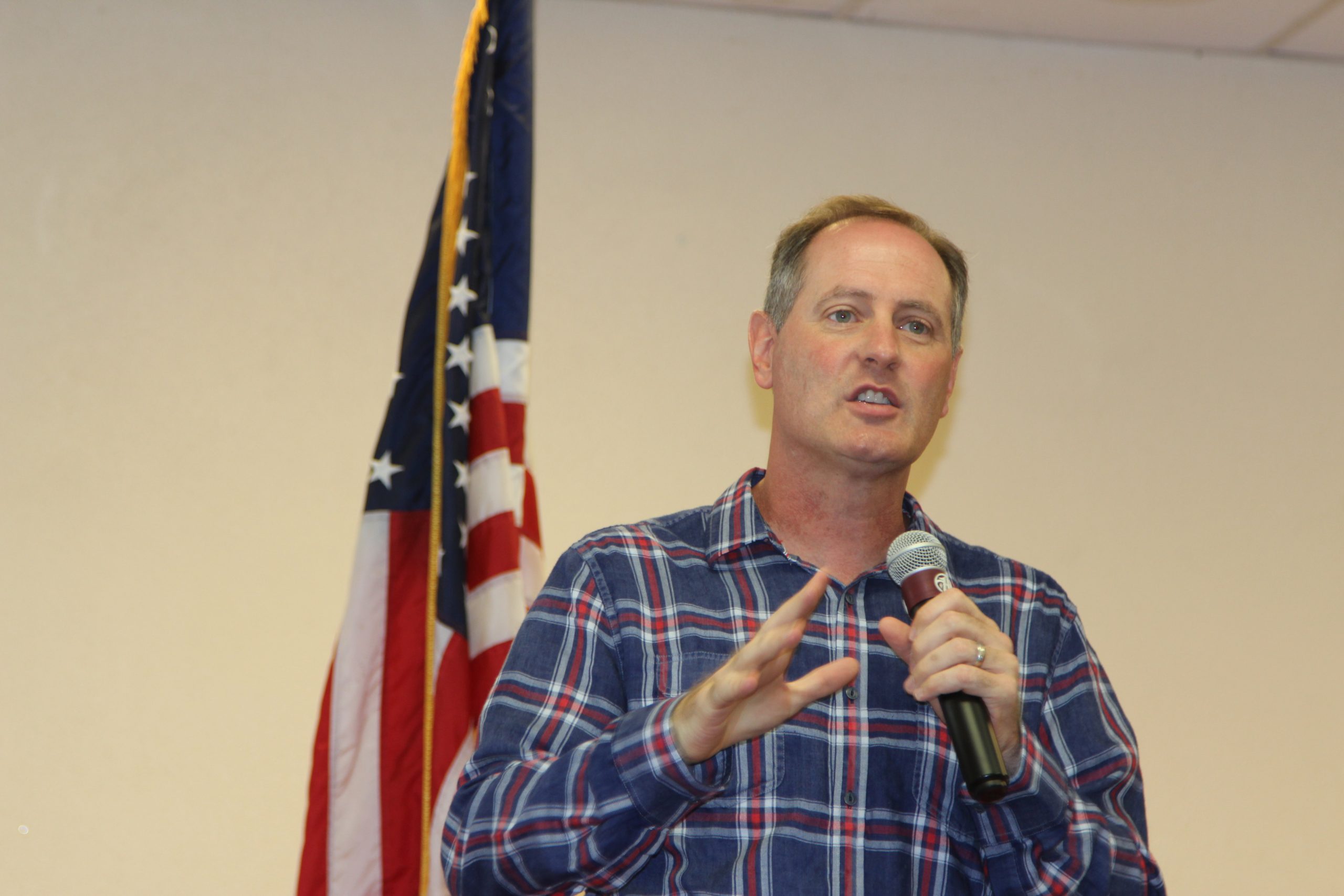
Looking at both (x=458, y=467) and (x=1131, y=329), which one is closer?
(x=458, y=467)

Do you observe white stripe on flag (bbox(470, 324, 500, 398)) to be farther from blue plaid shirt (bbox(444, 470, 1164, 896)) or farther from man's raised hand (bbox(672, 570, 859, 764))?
man's raised hand (bbox(672, 570, 859, 764))

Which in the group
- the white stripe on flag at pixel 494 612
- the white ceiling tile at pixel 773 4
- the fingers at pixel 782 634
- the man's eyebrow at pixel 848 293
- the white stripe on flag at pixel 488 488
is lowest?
the fingers at pixel 782 634

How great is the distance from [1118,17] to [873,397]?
1.93 metres

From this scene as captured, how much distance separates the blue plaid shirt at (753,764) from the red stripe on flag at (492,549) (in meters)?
0.37

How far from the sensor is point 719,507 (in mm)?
1743

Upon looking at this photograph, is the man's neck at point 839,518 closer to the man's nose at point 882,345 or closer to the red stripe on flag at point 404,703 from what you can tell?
the man's nose at point 882,345

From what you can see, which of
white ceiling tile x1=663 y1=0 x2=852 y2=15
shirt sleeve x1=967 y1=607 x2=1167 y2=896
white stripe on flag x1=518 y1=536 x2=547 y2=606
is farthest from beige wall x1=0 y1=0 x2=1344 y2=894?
shirt sleeve x1=967 y1=607 x2=1167 y2=896

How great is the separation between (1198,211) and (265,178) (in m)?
2.29

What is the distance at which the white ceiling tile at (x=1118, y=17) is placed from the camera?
3.08 m

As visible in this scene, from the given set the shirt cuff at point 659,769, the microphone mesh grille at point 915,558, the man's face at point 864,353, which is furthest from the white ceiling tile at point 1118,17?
the shirt cuff at point 659,769

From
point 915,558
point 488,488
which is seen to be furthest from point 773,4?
point 915,558

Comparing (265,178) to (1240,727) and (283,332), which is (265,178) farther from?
(1240,727)

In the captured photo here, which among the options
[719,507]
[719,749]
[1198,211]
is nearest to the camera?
[719,749]

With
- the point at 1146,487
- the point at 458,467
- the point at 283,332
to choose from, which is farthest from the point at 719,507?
the point at 1146,487
